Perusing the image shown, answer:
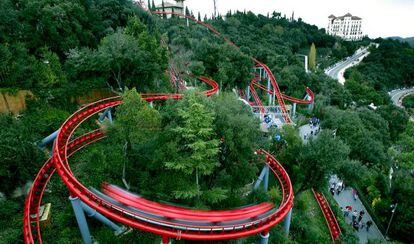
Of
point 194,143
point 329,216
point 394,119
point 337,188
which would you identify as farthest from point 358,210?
point 394,119

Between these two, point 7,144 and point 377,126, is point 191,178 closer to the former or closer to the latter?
point 7,144

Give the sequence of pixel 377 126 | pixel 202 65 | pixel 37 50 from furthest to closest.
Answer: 1. pixel 377 126
2. pixel 202 65
3. pixel 37 50

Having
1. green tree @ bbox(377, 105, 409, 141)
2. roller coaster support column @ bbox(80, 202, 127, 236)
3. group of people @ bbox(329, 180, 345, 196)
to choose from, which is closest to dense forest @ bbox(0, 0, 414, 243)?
roller coaster support column @ bbox(80, 202, 127, 236)

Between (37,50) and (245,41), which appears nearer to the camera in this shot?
(37,50)

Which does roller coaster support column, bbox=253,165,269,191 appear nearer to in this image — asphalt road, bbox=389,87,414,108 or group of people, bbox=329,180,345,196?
group of people, bbox=329,180,345,196

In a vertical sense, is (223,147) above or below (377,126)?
above

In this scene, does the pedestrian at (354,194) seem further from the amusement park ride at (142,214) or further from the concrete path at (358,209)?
the amusement park ride at (142,214)

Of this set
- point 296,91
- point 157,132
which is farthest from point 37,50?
point 296,91
